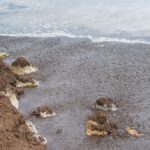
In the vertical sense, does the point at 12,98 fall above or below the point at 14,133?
below

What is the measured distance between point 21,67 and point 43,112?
5.58 m

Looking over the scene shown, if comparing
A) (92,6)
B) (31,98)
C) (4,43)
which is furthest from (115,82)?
(92,6)

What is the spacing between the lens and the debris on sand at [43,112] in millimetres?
17078

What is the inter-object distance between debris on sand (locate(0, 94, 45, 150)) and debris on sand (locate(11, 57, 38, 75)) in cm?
666

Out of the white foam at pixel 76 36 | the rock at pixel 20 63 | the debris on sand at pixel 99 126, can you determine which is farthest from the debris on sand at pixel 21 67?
the debris on sand at pixel 99 126

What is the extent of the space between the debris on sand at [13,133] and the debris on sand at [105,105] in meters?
3.57

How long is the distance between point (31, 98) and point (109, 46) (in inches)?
334

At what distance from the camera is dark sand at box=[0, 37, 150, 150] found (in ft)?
50.5

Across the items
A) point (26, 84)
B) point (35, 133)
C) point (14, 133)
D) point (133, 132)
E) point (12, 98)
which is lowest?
point (133, 132)

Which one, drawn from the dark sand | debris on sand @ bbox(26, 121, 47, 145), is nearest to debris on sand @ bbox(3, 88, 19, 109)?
the dark sand

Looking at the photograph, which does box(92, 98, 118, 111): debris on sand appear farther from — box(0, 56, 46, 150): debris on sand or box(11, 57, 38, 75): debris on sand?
box(11, 57, 38, 75): debris on sand

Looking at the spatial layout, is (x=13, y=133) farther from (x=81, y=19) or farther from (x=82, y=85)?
(x=81, y=19)

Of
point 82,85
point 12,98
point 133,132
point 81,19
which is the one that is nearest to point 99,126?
point 133,132

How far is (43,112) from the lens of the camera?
1716 cm
